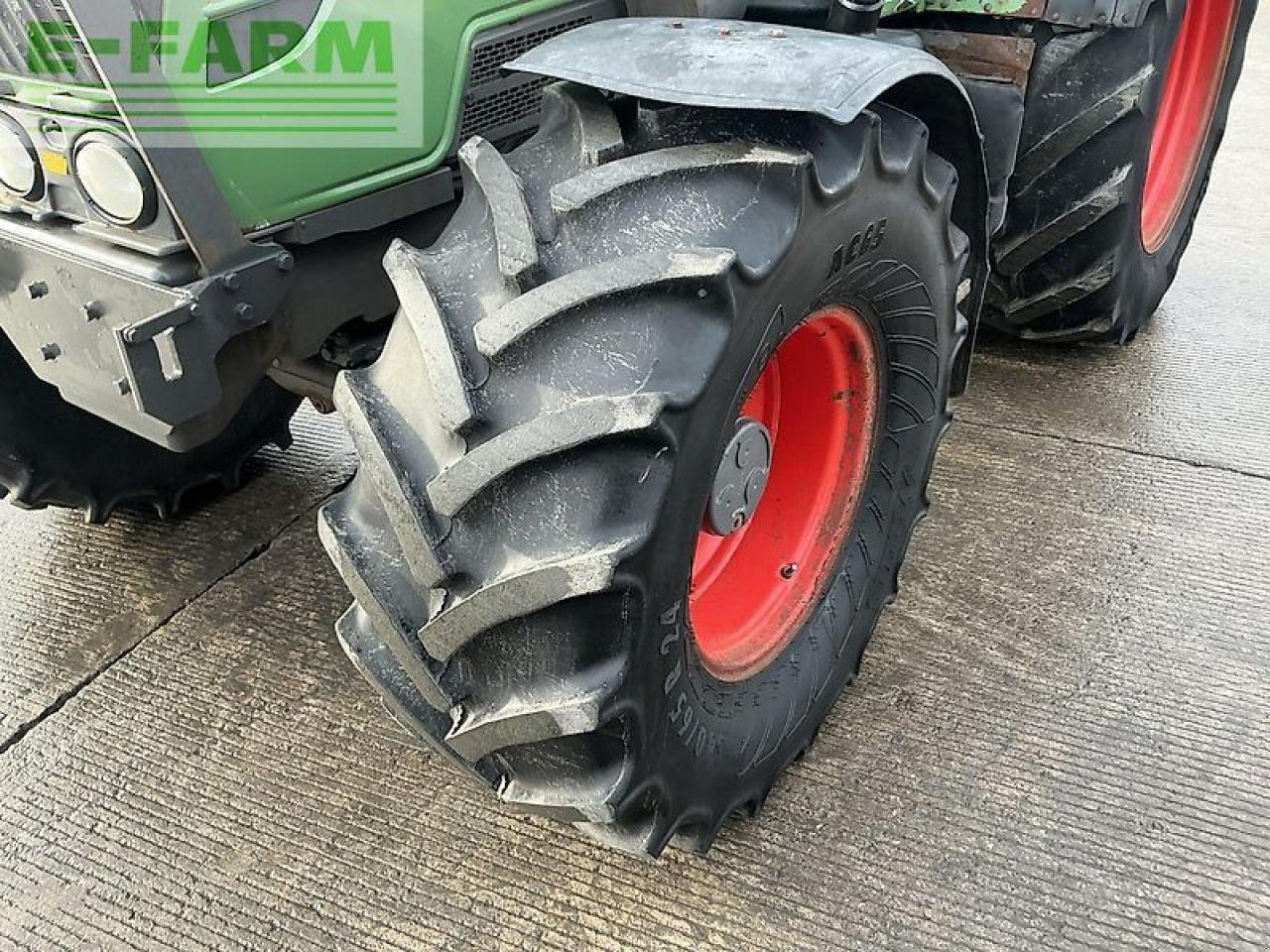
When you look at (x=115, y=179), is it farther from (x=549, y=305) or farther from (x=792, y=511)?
(x=792, y=511)

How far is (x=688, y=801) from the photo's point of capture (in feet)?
5.02

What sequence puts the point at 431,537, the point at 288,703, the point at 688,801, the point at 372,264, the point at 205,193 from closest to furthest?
the point at 431,537 < the point at 205,193 < the point at 688,801 < the point at 372,264 < the point at 288,703

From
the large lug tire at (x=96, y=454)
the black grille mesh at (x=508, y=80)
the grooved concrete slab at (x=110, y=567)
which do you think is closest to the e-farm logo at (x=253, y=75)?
the black grille mesh at (x=508, y=80)

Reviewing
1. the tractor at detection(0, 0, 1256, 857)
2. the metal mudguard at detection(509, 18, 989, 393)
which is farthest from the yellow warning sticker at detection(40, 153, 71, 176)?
the metal mudguard at detection(509, 18, 989, 393)

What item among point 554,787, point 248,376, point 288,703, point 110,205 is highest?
point 110,205

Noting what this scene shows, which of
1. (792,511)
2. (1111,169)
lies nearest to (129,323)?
(792,511)

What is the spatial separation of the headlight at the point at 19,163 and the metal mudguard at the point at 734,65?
677 mm

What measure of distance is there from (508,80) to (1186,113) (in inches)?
100

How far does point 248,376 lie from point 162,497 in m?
1.18

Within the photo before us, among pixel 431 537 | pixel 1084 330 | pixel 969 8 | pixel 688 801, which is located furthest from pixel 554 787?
pixel 1084 330

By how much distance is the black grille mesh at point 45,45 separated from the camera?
1.30 m

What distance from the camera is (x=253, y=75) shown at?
4.50 ft

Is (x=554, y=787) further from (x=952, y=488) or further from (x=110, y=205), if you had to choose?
(x=952, y=488)

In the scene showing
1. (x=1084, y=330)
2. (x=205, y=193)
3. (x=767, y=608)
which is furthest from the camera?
(x=1084, y=330)
